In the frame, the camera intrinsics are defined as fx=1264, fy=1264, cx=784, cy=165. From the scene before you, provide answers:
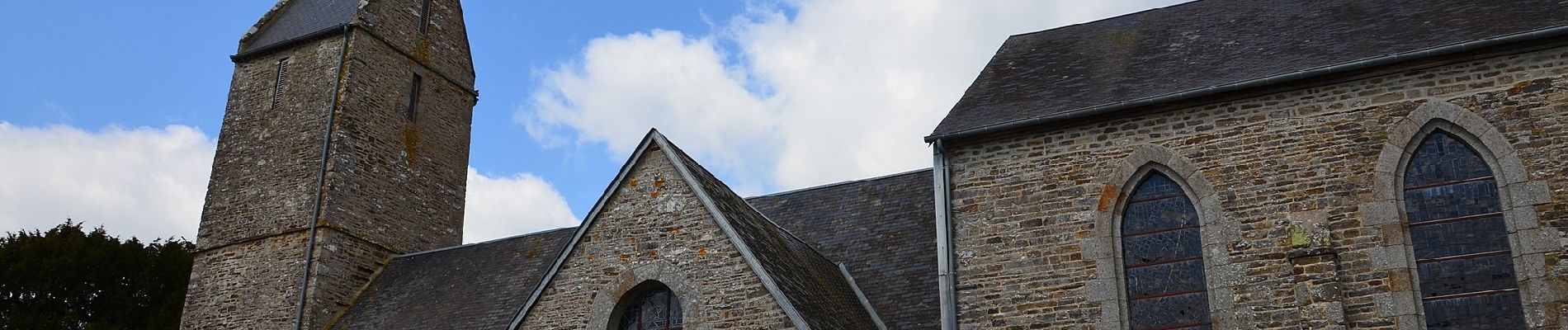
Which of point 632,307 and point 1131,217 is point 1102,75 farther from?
point 632,307

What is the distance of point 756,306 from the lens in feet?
40.0

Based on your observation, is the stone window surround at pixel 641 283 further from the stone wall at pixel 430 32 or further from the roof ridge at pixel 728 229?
the stone wall at pixel 430 32

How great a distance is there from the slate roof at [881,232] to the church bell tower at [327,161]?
7179 mm

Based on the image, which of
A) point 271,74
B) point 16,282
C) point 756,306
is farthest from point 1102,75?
point 16,282

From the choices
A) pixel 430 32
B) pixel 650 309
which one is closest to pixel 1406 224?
pixel 650 309

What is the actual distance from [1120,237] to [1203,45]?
2.97 m

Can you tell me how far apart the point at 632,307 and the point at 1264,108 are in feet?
22.0

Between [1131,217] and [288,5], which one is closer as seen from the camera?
[1131,217]

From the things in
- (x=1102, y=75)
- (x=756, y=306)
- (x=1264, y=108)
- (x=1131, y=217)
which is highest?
(x=1102, y=75)

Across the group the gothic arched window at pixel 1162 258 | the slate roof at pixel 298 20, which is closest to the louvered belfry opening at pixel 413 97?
the slate roof at pixel 298 20

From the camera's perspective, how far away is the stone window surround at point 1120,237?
1195 centimetres

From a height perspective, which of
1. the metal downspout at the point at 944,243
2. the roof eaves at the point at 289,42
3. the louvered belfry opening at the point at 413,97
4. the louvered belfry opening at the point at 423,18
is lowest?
the metal downspout at the point at 944,243

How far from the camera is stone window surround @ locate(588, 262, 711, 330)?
1262 centimetres

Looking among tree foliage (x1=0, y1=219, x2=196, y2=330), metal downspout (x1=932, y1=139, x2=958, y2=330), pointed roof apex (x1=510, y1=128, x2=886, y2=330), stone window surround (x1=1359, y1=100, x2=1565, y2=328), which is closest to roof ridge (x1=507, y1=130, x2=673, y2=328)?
pointed roof apex (x1=510, y1=128, x2=886, y2=330)
